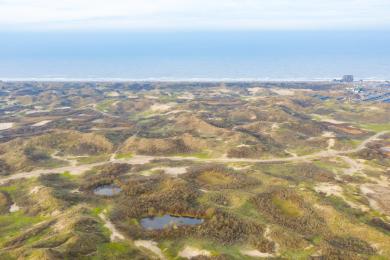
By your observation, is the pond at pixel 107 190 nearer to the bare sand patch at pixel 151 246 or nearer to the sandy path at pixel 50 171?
the sandy path at pixel 50 171

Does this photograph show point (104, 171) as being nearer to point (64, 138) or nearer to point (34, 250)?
point (64, 138)

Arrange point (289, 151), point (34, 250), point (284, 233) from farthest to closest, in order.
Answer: point (289, 151)
point (284, 233)
point (34, 250)

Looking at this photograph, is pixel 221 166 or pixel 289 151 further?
pixel 289 151

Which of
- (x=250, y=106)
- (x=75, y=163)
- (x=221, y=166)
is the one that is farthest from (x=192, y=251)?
(x=250, y=106)

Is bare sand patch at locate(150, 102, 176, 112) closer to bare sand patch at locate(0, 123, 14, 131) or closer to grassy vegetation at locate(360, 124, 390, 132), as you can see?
bare sand patch at locate(0, 123, 14, 131)

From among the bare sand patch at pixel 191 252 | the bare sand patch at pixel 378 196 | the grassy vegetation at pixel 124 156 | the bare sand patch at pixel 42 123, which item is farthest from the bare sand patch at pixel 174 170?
the bare sand patch at pixel 42 123

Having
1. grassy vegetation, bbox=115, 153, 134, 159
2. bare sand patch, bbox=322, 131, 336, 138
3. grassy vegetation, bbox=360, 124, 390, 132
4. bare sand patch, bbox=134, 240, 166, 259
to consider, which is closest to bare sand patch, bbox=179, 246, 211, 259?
bare sand patch, bbox=134, 240, 166, 259

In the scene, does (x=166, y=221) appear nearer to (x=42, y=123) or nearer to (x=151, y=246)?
(x=151, y=246)
